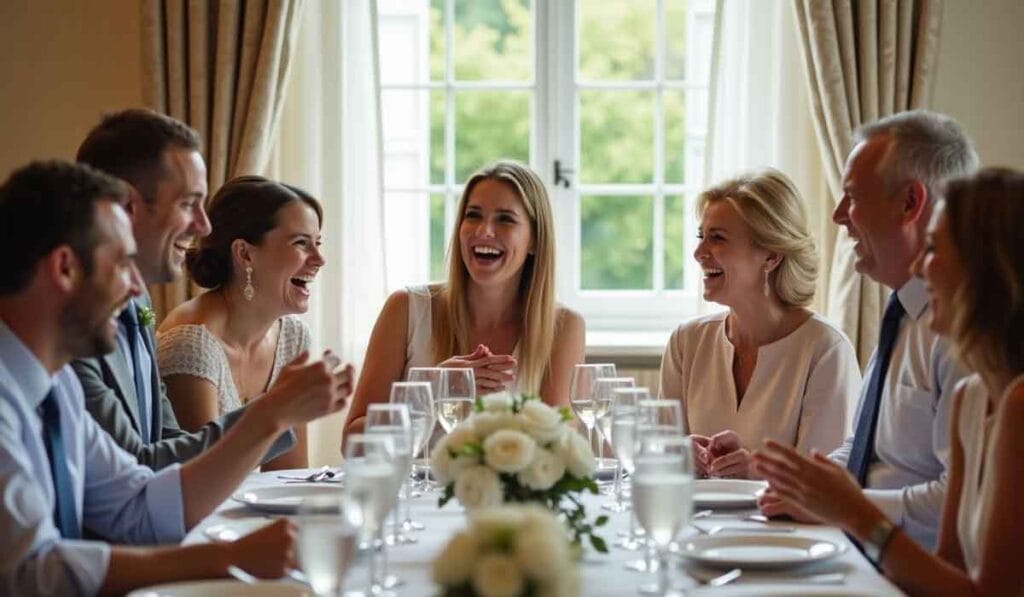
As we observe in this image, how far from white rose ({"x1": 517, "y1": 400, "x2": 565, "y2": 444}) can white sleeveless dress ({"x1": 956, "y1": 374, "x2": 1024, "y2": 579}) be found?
23.6 inches

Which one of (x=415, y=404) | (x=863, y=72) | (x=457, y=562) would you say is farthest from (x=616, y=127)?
(x=457, y=562)

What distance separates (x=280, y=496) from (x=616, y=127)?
291cm

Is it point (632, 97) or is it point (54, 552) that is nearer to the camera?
point (54, 552)

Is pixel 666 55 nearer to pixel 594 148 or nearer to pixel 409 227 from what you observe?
pixel 594 148

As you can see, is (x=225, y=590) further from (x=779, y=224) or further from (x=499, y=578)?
(x=779, y=224)

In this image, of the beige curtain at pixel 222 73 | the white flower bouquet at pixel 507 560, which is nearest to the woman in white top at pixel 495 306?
the beige curtain at pixel 222 73

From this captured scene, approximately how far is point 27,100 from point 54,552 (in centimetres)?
345

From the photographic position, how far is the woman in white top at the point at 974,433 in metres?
1.83

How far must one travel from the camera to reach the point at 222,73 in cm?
461

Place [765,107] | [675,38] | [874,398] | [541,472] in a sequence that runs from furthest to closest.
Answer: [675,38], [765,107], [874,398], [541,472]

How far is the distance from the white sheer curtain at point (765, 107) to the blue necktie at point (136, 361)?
2.48 metres

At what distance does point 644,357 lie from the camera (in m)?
4.82

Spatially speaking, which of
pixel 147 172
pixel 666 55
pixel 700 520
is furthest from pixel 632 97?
pixel 700 520

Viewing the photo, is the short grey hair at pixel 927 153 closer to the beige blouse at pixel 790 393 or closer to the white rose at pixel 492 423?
the beige blouse at pixel 790 393
